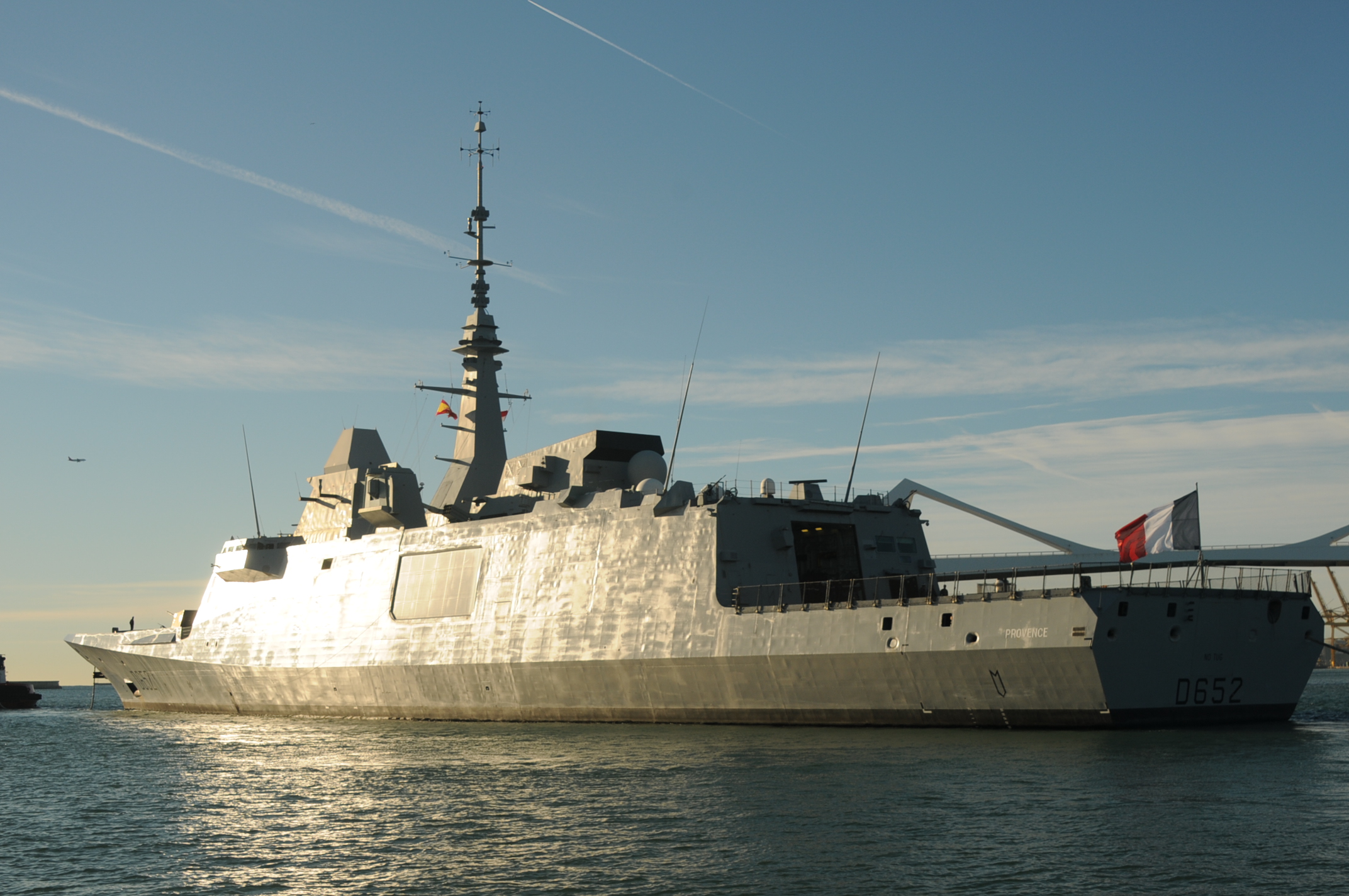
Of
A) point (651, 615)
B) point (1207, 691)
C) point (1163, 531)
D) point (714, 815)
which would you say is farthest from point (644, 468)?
point (714, 815)

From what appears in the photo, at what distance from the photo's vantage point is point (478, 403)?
109ft

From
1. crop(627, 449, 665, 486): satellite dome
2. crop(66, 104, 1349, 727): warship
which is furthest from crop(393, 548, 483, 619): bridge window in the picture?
crop(627, 449, 665, 486): satellite dome

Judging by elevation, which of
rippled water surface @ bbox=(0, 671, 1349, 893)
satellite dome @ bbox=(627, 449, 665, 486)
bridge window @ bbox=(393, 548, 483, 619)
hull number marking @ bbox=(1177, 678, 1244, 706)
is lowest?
rippled water surface @ bbox=(0, 671, 1349, 893)

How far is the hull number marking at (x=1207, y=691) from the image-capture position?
65.0 ft

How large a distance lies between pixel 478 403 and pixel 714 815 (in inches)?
843

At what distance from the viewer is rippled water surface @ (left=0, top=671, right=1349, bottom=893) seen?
35.5ft

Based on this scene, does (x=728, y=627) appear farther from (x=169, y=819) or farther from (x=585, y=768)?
(x=169, y=819)

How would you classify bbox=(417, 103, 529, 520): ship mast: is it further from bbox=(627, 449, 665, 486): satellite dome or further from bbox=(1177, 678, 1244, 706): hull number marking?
bbox=(1177, 678, 1244, 706): hull number marking

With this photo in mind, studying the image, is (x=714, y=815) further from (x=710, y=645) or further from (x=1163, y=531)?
(x=1163, y=531)

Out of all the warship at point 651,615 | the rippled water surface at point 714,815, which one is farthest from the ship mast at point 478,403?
the rippled water surface at point 714,815

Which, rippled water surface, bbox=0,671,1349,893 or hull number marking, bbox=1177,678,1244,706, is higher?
hull number marking, bbox=1177,678,1244,706

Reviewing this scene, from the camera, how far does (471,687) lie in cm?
2647

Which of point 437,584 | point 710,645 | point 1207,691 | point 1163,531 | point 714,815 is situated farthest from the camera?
point 437,584

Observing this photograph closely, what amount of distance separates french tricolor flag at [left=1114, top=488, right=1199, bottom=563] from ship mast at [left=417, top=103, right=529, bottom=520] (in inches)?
632
